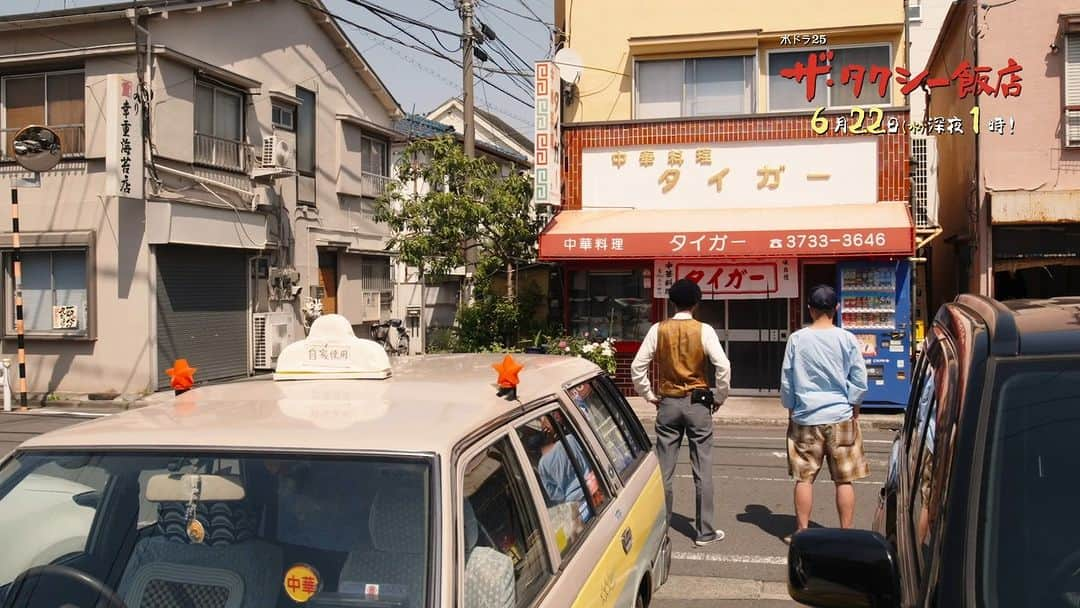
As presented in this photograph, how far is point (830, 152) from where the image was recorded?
14.0 metres

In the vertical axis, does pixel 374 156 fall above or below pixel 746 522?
above

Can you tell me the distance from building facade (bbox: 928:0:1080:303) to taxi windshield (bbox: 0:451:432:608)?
43.5 feet

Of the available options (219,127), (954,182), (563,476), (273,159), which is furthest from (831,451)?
(219,127)

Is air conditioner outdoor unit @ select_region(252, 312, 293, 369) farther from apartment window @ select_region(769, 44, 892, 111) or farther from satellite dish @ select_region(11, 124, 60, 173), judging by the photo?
apartment window @ select_region(769, 44, 892, 111)

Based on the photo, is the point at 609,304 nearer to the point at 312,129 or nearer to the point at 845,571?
the point at 312,129

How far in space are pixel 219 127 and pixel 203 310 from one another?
3.68 meters

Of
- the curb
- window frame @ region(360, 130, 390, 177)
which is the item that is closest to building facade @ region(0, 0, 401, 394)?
window frame @ region(360, 130, 390, 177)

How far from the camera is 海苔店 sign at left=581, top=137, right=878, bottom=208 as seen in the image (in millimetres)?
13922

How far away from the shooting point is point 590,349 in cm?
1377

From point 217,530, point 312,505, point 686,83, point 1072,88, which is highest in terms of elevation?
point 686,83

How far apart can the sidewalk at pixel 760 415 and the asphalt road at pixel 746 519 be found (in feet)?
1.85

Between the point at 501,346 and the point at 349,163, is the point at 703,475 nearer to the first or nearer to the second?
the point at 501,346

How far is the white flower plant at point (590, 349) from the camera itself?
13742mm

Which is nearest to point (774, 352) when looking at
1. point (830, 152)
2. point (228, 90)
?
point (830, 152)
